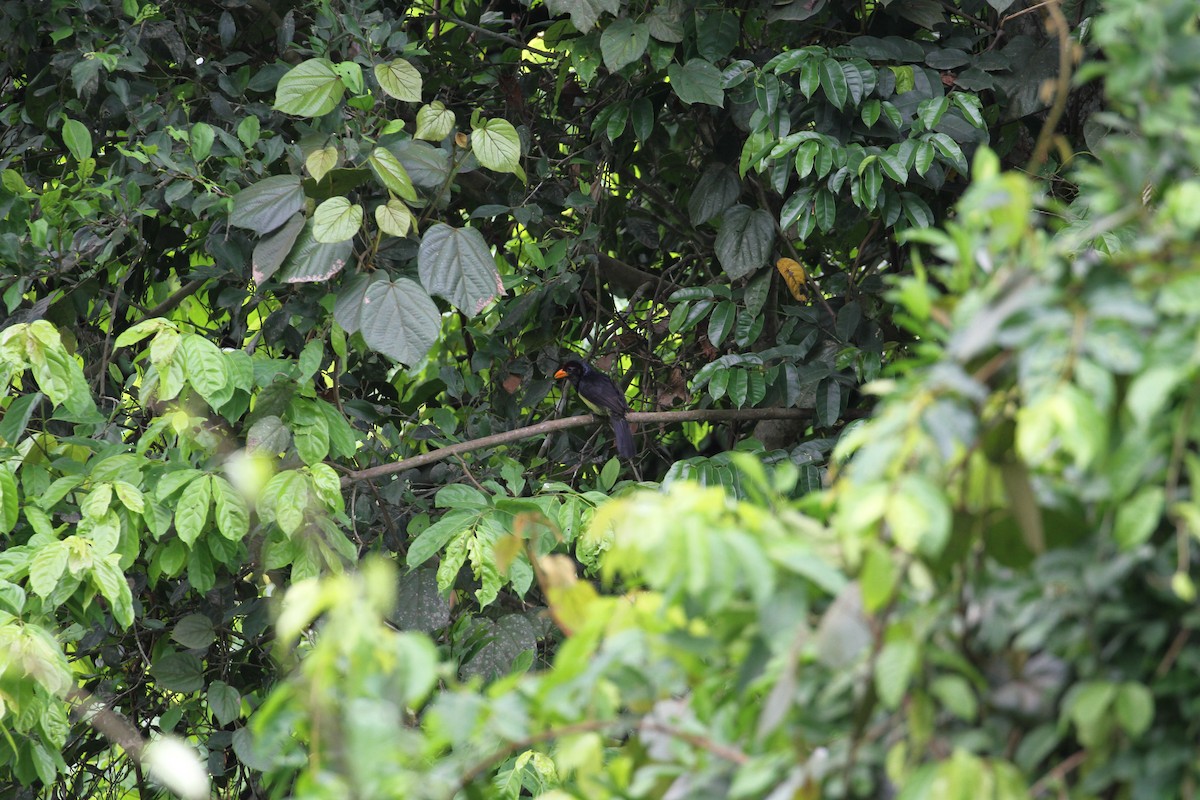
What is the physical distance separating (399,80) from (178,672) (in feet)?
5.53

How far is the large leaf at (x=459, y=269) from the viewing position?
2846 millimetres

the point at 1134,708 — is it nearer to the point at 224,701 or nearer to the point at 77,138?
the point at 224,701

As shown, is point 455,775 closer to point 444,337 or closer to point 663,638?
point 663,638

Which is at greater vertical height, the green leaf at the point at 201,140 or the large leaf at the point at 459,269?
the green leaf at the point at 201,140

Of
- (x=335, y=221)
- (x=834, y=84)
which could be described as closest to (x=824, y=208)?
(x=834, y=84)

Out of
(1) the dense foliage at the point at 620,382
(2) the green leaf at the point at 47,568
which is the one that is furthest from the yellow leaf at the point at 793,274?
(2) the green leaf at the point at 47,568

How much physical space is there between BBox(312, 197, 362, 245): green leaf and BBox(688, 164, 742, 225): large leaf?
106 cm

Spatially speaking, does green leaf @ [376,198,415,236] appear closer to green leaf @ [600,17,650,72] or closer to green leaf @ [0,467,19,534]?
green leaf @ [600,17,650,72]

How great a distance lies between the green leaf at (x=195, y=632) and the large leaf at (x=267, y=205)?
110cm

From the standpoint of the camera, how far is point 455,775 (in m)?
1.04

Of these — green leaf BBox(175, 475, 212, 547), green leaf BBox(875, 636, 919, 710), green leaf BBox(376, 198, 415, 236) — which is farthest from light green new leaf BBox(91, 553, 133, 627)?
green leaf BBox(875, 636, 919, 710)

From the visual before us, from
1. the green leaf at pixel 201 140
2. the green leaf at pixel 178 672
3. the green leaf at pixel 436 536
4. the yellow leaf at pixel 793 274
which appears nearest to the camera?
the green leaf at pixel 436 536

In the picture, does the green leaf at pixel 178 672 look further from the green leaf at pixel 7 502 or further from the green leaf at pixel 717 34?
the green leaf at pixel 717 34

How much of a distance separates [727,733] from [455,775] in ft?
0.78
